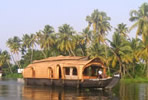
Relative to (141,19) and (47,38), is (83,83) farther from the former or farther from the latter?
(47,38)

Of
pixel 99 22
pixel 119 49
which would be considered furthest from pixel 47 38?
pixel 119 49

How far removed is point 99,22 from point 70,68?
22.5 metres

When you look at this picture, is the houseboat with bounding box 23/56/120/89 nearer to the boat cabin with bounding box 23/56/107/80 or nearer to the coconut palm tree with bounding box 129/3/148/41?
the boat cabin with bounding box 23/56/107/80

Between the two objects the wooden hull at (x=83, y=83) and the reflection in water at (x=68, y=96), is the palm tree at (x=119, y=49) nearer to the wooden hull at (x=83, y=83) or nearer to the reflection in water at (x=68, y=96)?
the wooden hull at (x=83, y=83)

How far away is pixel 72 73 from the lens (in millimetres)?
17375

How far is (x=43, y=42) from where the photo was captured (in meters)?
43.6

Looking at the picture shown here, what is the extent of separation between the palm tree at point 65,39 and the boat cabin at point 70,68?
18.8 m

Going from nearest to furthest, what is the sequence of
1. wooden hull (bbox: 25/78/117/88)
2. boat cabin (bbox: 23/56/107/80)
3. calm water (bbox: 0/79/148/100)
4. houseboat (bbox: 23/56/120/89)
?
calm water (bbox: 0/79/148/100), wooden hull (bbox: 25/78/117/88), houseboat (bbox: 23/56/120/89), boat cabin (bbox: 23/56/107/80)

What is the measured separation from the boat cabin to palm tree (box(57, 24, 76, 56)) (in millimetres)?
18797

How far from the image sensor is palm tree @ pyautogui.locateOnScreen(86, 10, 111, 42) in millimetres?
38906

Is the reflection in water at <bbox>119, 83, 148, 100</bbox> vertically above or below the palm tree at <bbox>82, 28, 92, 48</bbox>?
below

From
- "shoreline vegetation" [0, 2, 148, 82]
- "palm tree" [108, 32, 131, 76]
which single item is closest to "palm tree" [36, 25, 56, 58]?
"shoreline vegetation" [0, 2, 148, 82]

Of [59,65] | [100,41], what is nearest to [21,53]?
[100,41]

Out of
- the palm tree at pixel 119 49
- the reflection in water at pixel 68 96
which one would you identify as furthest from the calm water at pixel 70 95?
the palm tree at pixel 119 49
